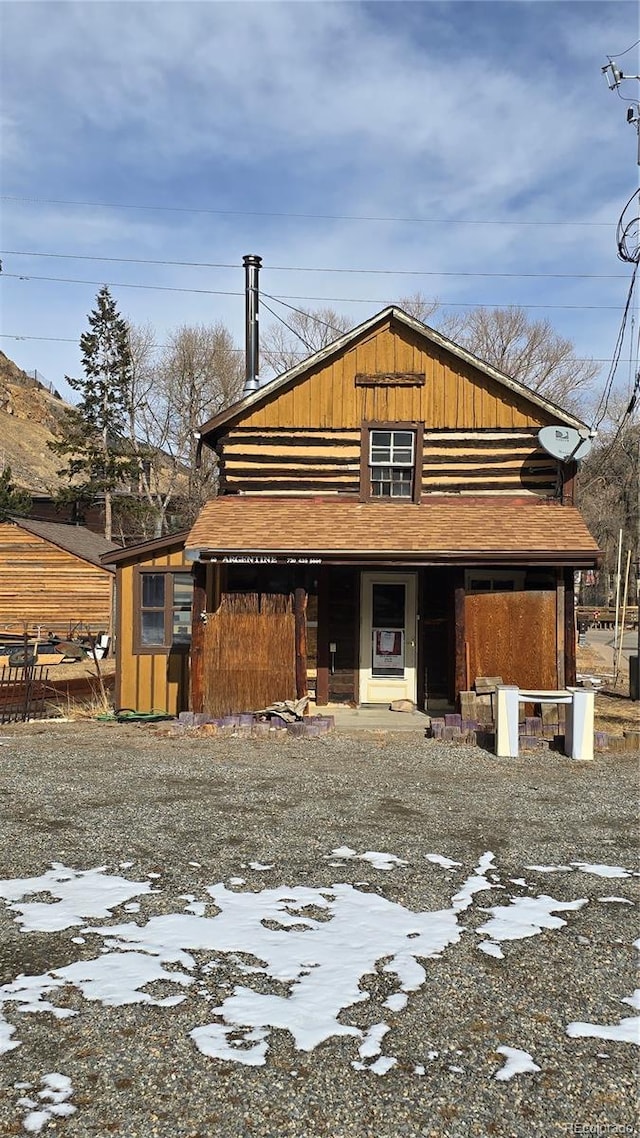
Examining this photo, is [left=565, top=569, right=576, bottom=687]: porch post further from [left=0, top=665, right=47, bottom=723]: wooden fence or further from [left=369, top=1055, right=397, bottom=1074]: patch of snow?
[left=369, top=1055, right=397, bottom=1074]: patch of snow

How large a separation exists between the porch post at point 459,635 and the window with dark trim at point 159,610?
197 inches

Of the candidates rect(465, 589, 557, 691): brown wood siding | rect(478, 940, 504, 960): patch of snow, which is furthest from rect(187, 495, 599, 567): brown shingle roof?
rect(478, 940, 504, 960): patch of snow

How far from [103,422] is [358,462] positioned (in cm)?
3876

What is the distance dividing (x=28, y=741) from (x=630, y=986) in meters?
9.55

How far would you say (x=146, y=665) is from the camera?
14539 millimetres

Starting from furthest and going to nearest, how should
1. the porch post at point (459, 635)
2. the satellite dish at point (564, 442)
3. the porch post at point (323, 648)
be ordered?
1. the porch post at point (323, 648)
2. the satellite dish at point (564, 442)
3. the porch post at point (459, 635)

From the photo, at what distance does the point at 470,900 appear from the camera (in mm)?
5660

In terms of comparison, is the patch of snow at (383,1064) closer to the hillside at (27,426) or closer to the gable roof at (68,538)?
the gable roof at (68,538)

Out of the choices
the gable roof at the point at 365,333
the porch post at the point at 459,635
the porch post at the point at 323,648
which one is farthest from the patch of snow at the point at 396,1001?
the gable roof at the point at 365,333

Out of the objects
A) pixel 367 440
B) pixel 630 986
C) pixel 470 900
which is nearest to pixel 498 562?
pixel 367 440

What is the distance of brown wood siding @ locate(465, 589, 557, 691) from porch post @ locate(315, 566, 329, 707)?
8.84 ft

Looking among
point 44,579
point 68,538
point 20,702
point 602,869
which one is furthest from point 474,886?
point 68,538

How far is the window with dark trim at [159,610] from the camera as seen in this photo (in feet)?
47.9

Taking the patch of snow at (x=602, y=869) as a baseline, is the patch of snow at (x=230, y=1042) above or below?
below
